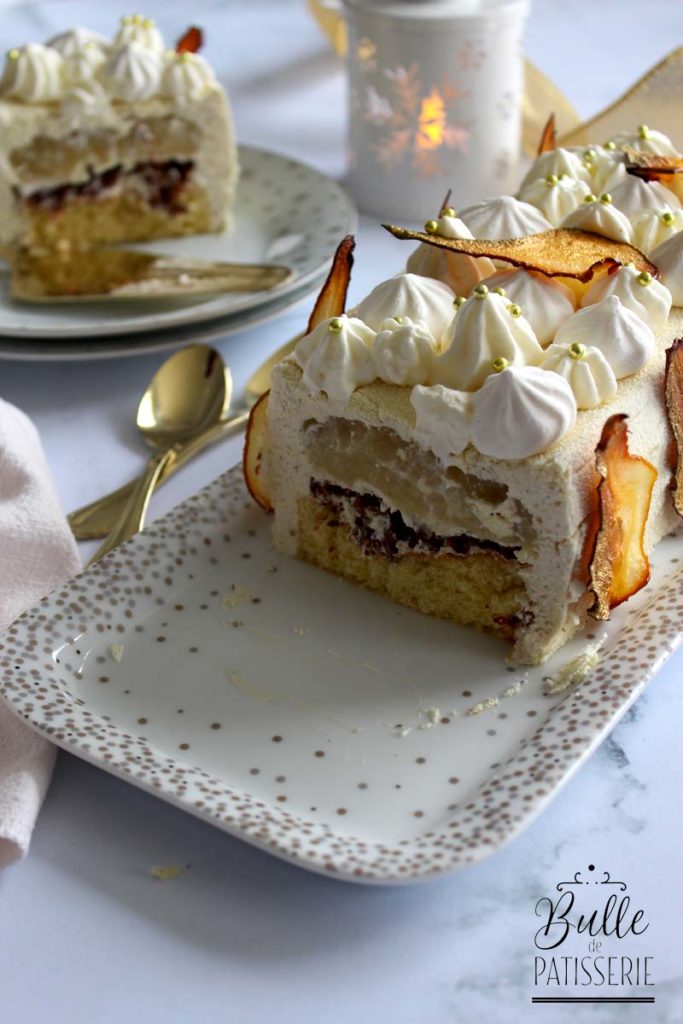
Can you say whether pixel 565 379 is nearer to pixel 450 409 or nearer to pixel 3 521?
pixel 450 409

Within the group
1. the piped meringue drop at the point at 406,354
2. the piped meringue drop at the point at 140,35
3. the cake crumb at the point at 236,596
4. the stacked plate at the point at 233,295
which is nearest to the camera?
the piped meringue drop at the point at 406,354

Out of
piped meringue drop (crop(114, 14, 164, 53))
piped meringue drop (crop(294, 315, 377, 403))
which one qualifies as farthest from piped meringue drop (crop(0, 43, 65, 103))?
piped meringue drop (crop(294, 315, 377, 403))

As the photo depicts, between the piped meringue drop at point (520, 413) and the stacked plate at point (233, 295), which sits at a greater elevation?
the piped meringue drop at point (520, 413)

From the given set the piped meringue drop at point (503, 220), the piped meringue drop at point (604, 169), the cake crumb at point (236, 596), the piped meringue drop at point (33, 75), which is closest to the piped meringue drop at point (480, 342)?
the piped meringue drop at point (503, 220)

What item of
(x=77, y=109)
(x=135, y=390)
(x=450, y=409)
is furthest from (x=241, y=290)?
(x=450, y=409)

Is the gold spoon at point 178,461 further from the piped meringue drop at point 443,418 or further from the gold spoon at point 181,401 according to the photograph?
the piped meringue drop at point 443,418

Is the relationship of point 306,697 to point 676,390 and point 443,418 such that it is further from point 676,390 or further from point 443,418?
point 676,390

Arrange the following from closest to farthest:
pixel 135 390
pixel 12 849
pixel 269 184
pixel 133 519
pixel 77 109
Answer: pixel 12 849 → pixel 133 519 → pixel 135 390 → pixel 77 109 → pixel 269 184
